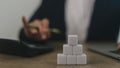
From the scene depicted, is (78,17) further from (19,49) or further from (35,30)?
(19,49)

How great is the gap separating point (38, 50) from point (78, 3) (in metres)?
0.54

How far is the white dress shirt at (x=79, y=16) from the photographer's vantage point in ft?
5.74

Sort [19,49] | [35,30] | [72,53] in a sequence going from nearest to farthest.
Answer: [72,53] → [19,49] → [35,30]

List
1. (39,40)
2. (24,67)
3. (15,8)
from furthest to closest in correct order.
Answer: (15,8) < (39,40) < (24,67)

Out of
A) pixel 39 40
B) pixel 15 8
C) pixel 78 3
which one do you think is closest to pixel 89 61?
pixel 39 40

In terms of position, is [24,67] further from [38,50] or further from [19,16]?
[19,16]

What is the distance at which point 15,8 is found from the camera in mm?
1768

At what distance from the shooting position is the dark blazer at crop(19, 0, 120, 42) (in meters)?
1.76

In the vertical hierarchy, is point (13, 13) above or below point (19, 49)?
above

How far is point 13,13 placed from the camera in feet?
5.82

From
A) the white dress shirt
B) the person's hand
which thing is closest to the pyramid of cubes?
the person's hand

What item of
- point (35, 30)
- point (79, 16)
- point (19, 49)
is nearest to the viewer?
point (19, 49)

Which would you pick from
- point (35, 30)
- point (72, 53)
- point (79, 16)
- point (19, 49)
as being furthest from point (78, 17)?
point (72, 53)

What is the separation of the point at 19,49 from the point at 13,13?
0.54m
